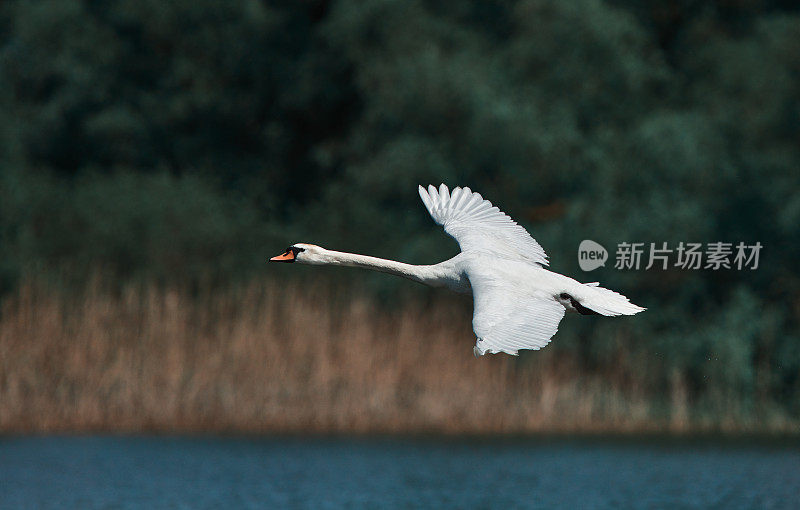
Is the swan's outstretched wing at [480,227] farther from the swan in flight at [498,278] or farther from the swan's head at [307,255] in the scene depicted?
the swan's head at [307,255]

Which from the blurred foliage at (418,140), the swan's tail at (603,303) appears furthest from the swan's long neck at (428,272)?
the blurred foliage at (418,140)

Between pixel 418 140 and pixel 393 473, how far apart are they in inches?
296

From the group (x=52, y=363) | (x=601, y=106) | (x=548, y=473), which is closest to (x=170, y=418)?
(x=52, y=363)

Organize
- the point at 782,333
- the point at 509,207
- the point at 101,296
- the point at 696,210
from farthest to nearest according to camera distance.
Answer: the point at 509,207
the point at 696,210
the point at 782,333
the point at 101,296

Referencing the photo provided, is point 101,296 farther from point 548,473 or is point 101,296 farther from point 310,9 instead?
point 310,9

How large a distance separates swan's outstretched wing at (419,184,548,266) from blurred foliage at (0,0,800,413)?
30.7 ft

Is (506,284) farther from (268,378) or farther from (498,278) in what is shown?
(268,378)

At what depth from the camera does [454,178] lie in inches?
904

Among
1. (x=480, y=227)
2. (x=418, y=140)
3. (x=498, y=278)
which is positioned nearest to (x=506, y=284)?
(x=498, y=278)

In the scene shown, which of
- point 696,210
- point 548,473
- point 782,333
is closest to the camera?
point 548,473

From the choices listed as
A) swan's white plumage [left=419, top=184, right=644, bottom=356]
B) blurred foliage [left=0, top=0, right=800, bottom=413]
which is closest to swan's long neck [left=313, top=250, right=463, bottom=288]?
swan's white plumage [left=419, top=184, right=644, bottom=356]

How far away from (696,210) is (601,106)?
144 inches

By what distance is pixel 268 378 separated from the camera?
17719 millimetres

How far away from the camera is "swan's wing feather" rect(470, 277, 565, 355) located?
723 cm
